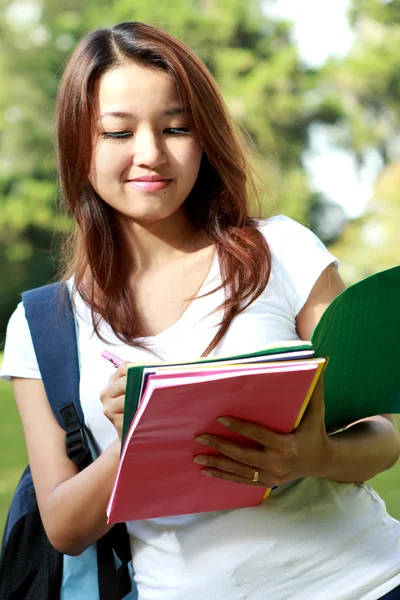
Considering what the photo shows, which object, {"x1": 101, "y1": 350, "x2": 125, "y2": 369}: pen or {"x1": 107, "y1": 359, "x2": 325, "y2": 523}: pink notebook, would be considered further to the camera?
{"x1": 101, "y1": 350, "x2": 125, "y2": 369}: pen

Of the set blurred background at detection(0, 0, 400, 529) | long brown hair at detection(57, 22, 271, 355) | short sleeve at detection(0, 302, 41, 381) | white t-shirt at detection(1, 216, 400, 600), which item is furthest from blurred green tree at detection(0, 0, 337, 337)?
white t-shirt at detection(1, 216, 400, 600)

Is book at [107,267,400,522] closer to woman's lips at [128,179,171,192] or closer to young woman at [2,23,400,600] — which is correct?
young woman at [2,23,400,600]

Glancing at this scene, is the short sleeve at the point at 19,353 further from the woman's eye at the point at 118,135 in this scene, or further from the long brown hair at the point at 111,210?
the woman's eye at the point at 118,135

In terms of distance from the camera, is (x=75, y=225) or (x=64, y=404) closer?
(x=64, y=404)

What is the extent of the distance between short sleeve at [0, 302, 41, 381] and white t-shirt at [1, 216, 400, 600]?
9cm

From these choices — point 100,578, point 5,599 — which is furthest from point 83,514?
point 5,599

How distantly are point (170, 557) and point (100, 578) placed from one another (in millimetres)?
150

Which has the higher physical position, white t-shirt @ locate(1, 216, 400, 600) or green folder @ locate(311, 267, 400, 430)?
green folder @ locate(311, 267, 400, 430)

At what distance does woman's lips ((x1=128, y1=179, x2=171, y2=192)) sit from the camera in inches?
57.0

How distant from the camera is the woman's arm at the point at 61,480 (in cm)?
131

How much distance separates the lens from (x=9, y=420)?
641 cm

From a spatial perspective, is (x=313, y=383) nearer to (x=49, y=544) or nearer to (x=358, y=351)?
(x=358, y=351)

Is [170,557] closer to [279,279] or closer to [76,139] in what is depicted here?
[279,279]

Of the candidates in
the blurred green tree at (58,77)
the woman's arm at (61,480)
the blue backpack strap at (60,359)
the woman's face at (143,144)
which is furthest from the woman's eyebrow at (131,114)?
the blurred green tree at (58,77)
